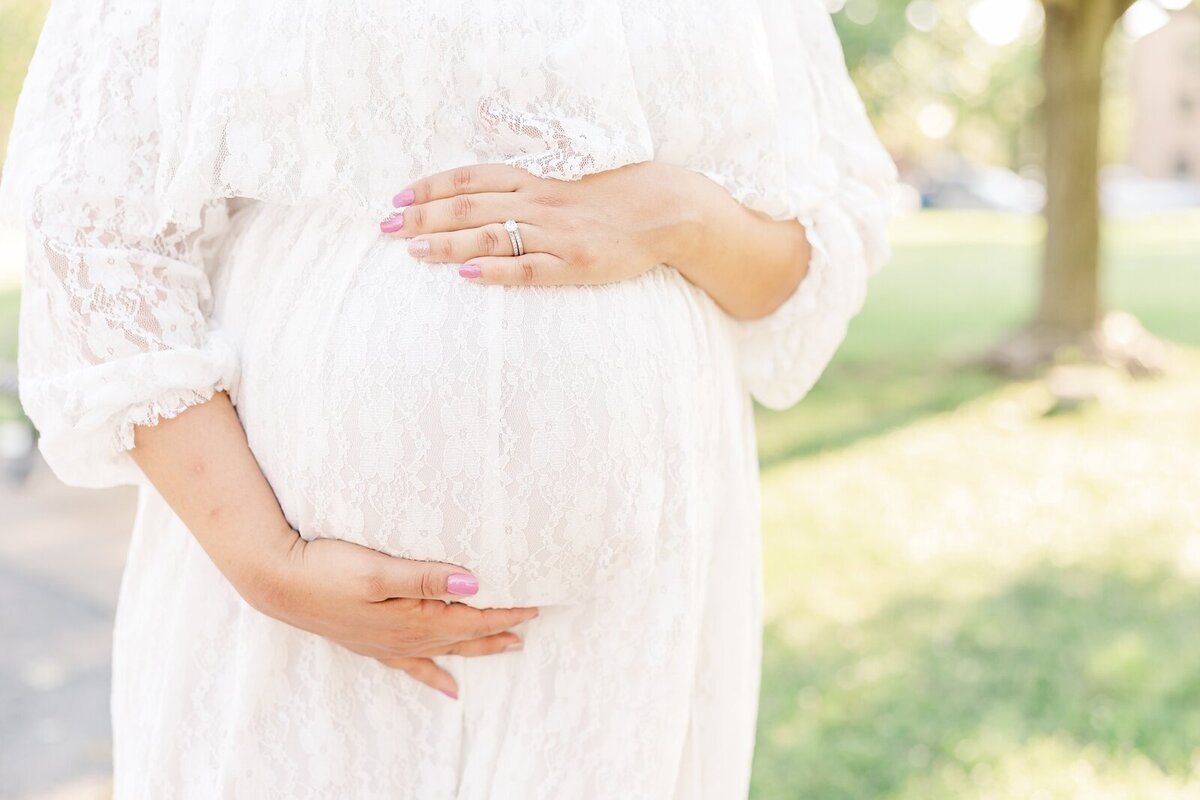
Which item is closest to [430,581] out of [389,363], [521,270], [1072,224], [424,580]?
[424,580]

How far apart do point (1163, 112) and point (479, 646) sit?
5965cm

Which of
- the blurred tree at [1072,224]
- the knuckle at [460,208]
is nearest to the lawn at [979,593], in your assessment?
the blurred tree at [1072,224]

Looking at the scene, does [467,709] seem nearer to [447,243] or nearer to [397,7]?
[447,243]

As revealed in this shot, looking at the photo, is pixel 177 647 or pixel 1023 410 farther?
pixel 1023 410

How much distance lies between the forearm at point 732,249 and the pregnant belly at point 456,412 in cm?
13

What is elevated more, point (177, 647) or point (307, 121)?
point (307, 121)

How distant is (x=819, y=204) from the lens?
1518 mm

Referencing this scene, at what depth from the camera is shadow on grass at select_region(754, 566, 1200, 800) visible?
321cm

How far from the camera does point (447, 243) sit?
1205 millimetres

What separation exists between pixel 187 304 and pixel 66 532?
4.49 meters

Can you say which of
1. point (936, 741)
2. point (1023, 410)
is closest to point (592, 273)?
point (936, 741)

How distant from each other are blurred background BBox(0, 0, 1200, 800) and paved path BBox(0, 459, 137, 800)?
0.01 m

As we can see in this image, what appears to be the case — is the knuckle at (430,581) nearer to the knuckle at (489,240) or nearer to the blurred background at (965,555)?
the knuckle at (489,240)

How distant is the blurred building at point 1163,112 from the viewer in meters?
51.7
